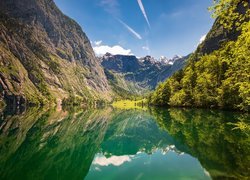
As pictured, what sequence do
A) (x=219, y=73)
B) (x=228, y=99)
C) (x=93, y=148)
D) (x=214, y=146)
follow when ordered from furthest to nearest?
1. (x=219, y=73)
2. (x=228, y=99)
3. (x=93, y=148)
4. (x=214, y=146)

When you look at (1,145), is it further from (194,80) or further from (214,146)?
(194,80)

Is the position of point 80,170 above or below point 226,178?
below

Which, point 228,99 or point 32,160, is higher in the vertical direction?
point 228,99

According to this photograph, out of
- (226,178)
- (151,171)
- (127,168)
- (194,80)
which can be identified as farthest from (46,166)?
(194,80)

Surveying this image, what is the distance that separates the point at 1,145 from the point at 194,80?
99.1 metres

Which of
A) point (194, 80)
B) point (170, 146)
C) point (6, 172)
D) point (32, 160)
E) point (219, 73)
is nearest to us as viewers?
point (6, 172)

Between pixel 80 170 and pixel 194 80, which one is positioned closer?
pixel 80 170

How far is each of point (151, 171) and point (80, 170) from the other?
6.26m

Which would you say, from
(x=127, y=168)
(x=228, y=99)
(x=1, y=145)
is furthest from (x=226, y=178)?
(x=228, y=99)

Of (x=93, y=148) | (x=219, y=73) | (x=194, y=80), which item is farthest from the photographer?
(x=194, y=80)

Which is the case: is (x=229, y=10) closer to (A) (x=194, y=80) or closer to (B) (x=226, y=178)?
(B) (x=226, y=178)

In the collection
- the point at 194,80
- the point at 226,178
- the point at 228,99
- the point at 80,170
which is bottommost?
the point at 80,170

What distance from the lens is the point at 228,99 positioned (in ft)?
260

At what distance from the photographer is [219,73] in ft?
313
